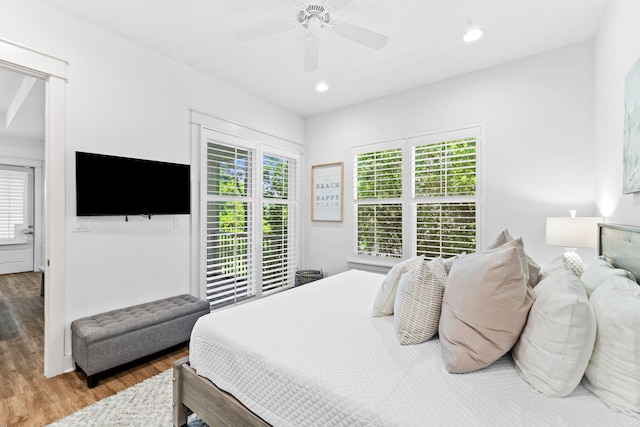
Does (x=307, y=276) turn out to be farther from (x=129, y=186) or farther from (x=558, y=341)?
(x=558, y=341)

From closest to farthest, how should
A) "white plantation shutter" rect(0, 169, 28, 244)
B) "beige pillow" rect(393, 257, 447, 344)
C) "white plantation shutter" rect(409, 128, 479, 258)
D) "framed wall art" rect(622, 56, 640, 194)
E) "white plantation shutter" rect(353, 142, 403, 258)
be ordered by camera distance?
"beige pillow" rect(393, 257, 447, 344) < "framed wall art" rect(622, 56, 640, 194) < "white plantation shutter" rect(409, 128, 479, 258) < "white plantation shutter" rect(353, 142, 403, 258) < "white plantation shutter" rect(0, 169, 28, 244)

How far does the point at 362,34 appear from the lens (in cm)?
202

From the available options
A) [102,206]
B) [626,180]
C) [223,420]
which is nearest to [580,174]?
[626,180]

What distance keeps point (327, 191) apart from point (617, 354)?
3517mm

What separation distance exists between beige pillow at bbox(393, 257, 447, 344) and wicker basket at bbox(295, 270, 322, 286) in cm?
268

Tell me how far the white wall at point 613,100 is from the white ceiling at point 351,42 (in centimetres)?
31

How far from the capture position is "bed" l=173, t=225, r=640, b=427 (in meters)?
0.94

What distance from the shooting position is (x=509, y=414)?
0.91 metres

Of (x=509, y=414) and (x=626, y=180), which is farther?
(x=626, y=180)

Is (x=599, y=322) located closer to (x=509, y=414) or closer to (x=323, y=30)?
(x=509, y=414)

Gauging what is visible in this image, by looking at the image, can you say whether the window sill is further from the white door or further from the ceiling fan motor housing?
the white door

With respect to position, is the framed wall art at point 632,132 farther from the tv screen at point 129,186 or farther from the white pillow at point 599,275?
the tv screen at point 129,186

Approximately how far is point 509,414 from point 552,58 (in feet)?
10.3

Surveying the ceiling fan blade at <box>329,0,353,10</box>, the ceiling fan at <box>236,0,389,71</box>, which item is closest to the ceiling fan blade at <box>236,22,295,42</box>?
the ceiling fan at <box>236,0,389,71</box>
